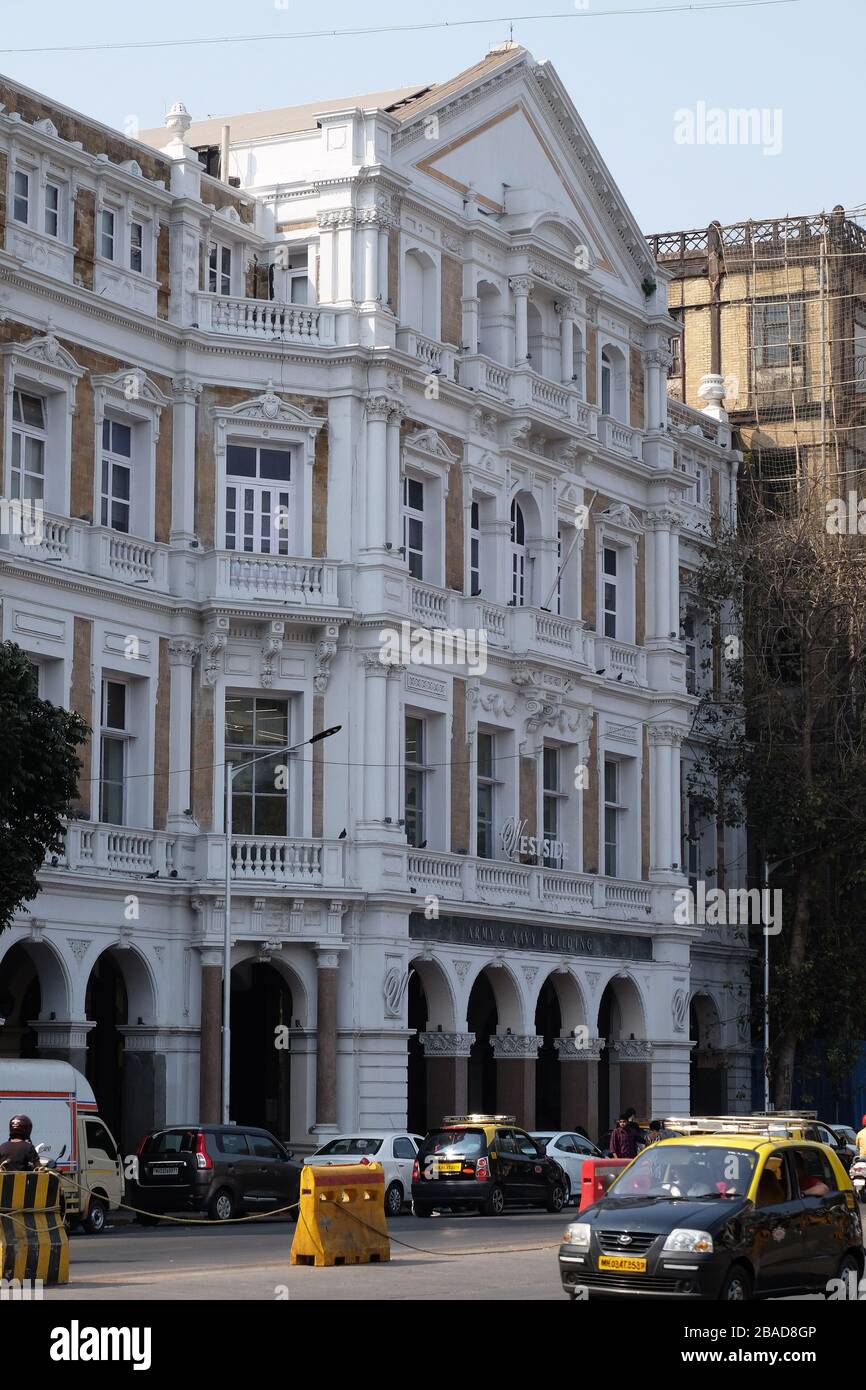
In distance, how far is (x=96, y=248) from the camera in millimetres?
41844

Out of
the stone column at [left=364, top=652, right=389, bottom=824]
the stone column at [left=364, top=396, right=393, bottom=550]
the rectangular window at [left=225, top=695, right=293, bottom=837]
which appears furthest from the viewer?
the stone column at [left=364, top=396, right=393, bottom=550]

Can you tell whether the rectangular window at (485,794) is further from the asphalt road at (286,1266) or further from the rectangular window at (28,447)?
the asphalt road at (286,1266)

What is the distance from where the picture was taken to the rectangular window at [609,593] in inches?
2111

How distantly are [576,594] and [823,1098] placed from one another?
17772 millimetres

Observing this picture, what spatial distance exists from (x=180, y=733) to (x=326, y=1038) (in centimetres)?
611

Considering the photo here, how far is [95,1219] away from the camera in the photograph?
109ft

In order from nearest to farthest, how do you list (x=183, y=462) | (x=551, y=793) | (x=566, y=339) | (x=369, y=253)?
(x=183, y=462), (x=369, y=253), (x=551, y=793), (x=566, y=339)

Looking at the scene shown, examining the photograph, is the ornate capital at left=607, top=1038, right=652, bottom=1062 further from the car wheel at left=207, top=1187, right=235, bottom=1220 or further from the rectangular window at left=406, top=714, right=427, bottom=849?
the car wheel at left=207, top=1187, right=235, bottom=1220

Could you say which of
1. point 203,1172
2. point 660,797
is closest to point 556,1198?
point 203,1172

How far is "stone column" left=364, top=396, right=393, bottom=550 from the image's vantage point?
1741 inches

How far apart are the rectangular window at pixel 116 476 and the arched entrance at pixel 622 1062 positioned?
1652 centimetres

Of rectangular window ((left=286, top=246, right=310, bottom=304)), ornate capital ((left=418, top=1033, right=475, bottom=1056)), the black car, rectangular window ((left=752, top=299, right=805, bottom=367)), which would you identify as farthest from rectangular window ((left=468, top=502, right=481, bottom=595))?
rectangular window ((left=752, top=299, right=805, bottom=367))

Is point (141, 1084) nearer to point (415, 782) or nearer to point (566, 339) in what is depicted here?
point (415, 782)

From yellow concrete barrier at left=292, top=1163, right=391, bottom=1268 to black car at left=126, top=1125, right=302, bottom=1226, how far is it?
828 cm
